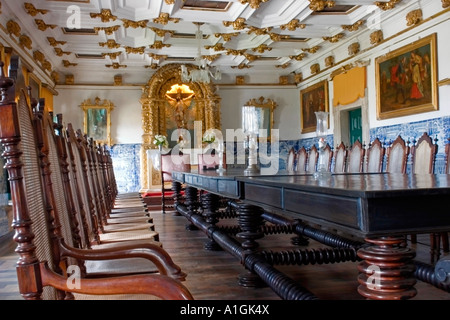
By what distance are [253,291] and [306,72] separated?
11.1m

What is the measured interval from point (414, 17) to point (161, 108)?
24.6 ft

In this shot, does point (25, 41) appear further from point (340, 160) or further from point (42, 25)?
point (340, 160)

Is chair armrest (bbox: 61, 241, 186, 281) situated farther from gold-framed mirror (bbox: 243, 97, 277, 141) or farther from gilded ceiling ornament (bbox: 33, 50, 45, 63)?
gold-framed mirror (bbox: 243, 97, 277, 141)

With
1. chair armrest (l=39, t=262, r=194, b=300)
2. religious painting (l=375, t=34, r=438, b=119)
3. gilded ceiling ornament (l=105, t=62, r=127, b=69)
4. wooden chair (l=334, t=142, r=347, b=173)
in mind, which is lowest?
chair armrest (l=39, t=262, r=194, b=300)

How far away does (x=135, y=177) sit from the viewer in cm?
1284

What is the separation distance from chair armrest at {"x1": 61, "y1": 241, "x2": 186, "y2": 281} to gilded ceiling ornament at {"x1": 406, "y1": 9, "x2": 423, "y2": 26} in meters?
7.80

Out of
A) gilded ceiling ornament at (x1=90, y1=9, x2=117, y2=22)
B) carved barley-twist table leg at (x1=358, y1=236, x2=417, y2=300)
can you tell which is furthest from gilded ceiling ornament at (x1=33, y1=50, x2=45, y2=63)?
carved barley-twist table leg at (x1=358, y1=236, x2=417, y2=300)

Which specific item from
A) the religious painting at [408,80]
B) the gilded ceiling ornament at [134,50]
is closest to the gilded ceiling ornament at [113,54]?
the gilded ceiling ornament at [134,50]

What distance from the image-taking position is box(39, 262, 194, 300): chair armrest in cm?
119

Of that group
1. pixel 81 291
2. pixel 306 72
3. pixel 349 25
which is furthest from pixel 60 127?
pixel 306 72

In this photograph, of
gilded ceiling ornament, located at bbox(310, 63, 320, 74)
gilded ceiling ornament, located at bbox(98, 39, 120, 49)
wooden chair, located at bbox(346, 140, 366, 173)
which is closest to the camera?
wooden chair, located at bbox(346, 140, 366, 173)

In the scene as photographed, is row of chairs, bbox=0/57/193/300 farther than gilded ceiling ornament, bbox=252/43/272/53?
No

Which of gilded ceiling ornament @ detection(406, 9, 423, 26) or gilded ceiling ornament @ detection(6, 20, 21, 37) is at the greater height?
gilded ceiling ornament @ detection(406, 9, 423, 26)

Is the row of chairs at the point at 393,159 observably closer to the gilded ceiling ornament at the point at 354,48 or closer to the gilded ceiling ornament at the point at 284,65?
the gilded ceiling ornament at the point at 354,48
